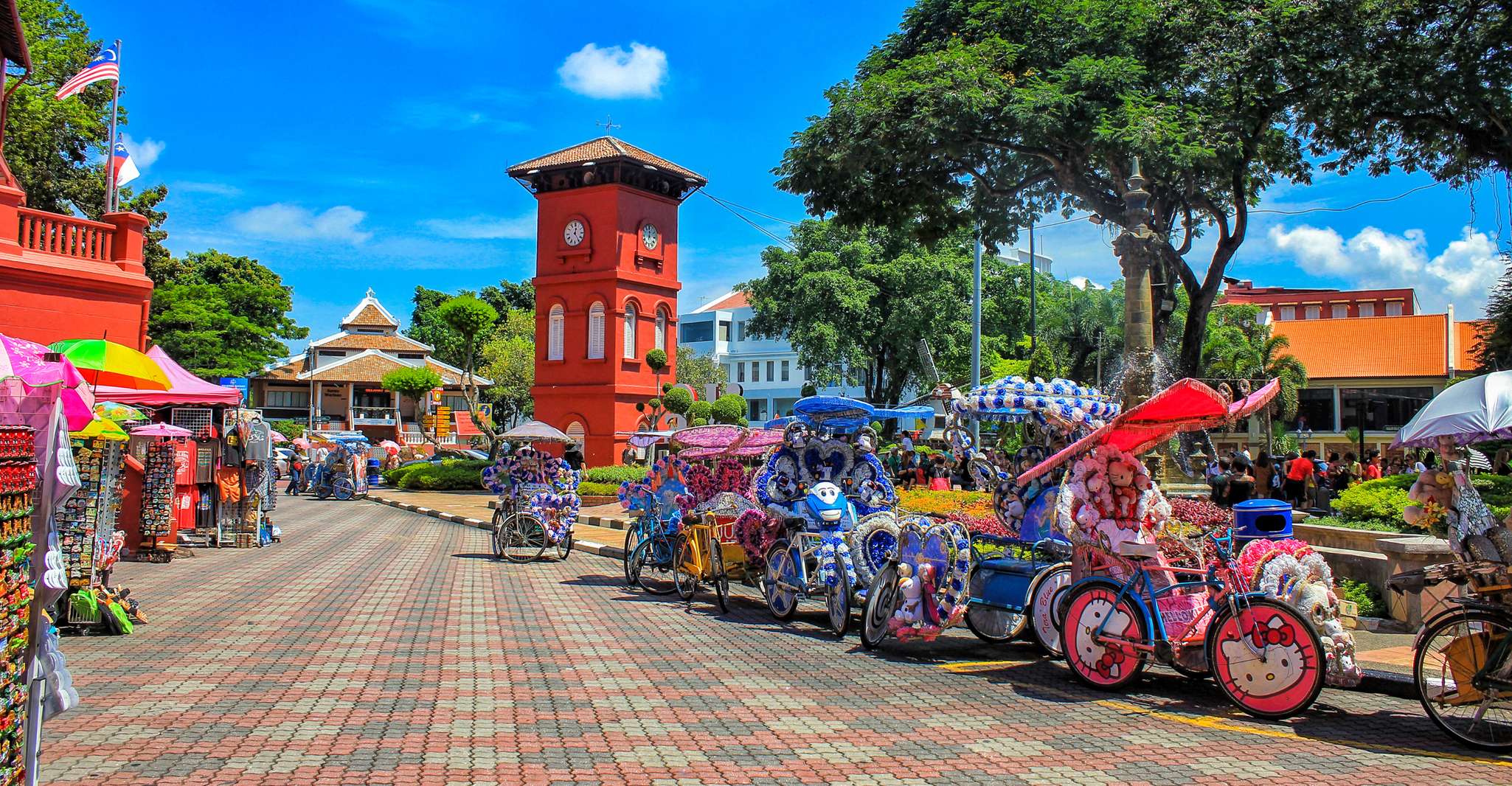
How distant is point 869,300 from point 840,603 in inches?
1330

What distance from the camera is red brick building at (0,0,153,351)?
16906 mm

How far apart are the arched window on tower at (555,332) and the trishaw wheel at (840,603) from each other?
107ft

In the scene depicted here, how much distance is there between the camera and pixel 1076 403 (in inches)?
440

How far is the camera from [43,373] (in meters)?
5.59

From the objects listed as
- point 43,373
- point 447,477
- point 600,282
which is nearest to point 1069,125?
point 43,373

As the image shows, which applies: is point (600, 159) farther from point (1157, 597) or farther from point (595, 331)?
point (1157, 597)

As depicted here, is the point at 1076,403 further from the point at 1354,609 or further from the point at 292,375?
the point at 292,375

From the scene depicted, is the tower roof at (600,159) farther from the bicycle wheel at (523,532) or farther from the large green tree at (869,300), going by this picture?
the bicycle wheel at (523,532)

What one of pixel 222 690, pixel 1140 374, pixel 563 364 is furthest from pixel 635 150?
pixel 222 690

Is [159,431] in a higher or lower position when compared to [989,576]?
higher

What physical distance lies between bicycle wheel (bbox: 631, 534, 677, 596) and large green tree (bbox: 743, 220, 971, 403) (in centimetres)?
2871

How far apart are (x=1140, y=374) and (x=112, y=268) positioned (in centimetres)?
1732

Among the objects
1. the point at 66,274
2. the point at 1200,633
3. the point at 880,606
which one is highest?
the point at 66,274

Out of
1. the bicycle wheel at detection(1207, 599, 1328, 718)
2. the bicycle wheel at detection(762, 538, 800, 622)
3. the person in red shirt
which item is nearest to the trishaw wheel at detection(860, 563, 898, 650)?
the bicycle wheel at detection(762, 538, 800, 622)
